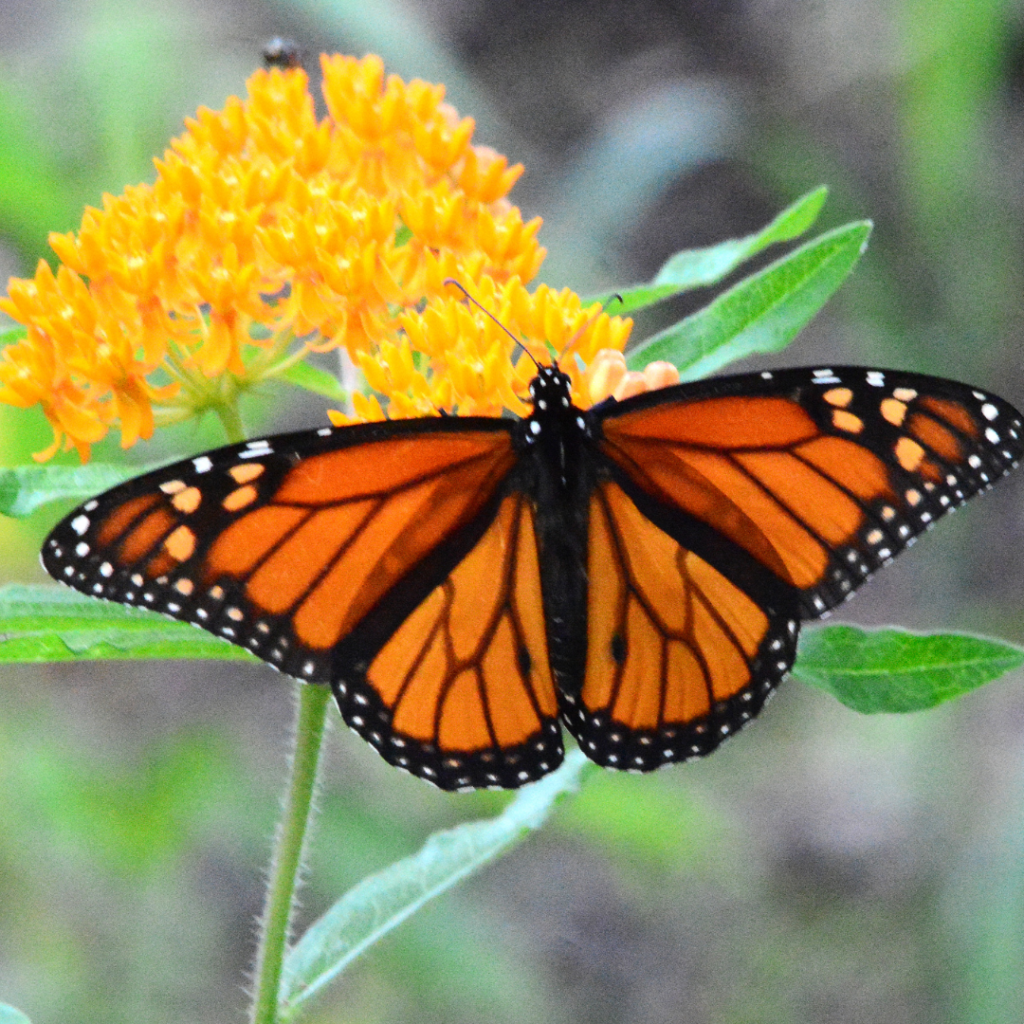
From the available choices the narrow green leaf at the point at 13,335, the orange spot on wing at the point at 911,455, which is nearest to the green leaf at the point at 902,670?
the orange spot on wing at the point at 911,455

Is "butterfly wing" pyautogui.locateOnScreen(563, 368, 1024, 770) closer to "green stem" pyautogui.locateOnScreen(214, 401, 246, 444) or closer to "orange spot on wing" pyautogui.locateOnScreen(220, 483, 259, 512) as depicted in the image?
"orange spot on wing" pyautogui.locateOnScreen(220, 483, 259, 512)

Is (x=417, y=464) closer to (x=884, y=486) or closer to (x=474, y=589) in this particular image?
(x=474, y=589)

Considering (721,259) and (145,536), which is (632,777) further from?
(145,536)

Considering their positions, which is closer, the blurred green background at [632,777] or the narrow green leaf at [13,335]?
the narrow green leaf at [13,335]

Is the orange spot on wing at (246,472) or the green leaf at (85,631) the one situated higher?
→ the orange spot on wing at (246,472)

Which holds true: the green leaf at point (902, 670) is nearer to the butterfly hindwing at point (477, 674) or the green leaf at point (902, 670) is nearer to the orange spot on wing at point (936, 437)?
the orange spot on wing at point (936, 437)

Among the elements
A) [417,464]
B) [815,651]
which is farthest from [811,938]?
[417,464]

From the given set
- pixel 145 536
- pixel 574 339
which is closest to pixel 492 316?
pixel 574 339
